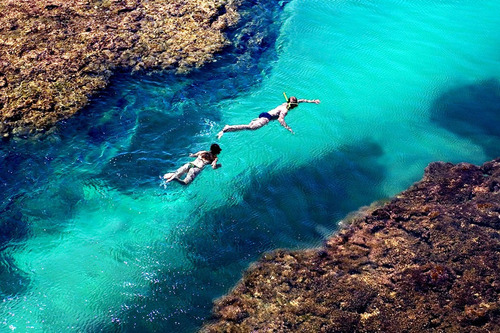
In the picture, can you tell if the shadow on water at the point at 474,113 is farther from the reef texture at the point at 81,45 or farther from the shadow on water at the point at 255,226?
the reef texture at the point at 81,45

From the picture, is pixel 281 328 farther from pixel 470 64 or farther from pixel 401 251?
pixel 470 64

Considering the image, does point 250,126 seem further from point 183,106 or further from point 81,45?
point 81,45

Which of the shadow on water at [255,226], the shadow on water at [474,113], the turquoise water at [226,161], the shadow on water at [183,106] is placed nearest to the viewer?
the shadow on water at [255,226]

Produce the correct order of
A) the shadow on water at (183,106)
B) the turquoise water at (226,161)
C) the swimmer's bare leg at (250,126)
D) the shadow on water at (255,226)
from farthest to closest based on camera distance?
the shadow on water at (183,106) → the swimmer's bare leg at (250,126) → the turquoise water at (226,161) → the shadow on water at (255,226)

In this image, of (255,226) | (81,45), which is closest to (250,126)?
(255,226)

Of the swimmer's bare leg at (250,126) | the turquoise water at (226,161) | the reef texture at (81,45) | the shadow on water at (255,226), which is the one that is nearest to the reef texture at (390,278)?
the shadow on water at (255,226)

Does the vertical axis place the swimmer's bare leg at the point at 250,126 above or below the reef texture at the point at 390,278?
above
